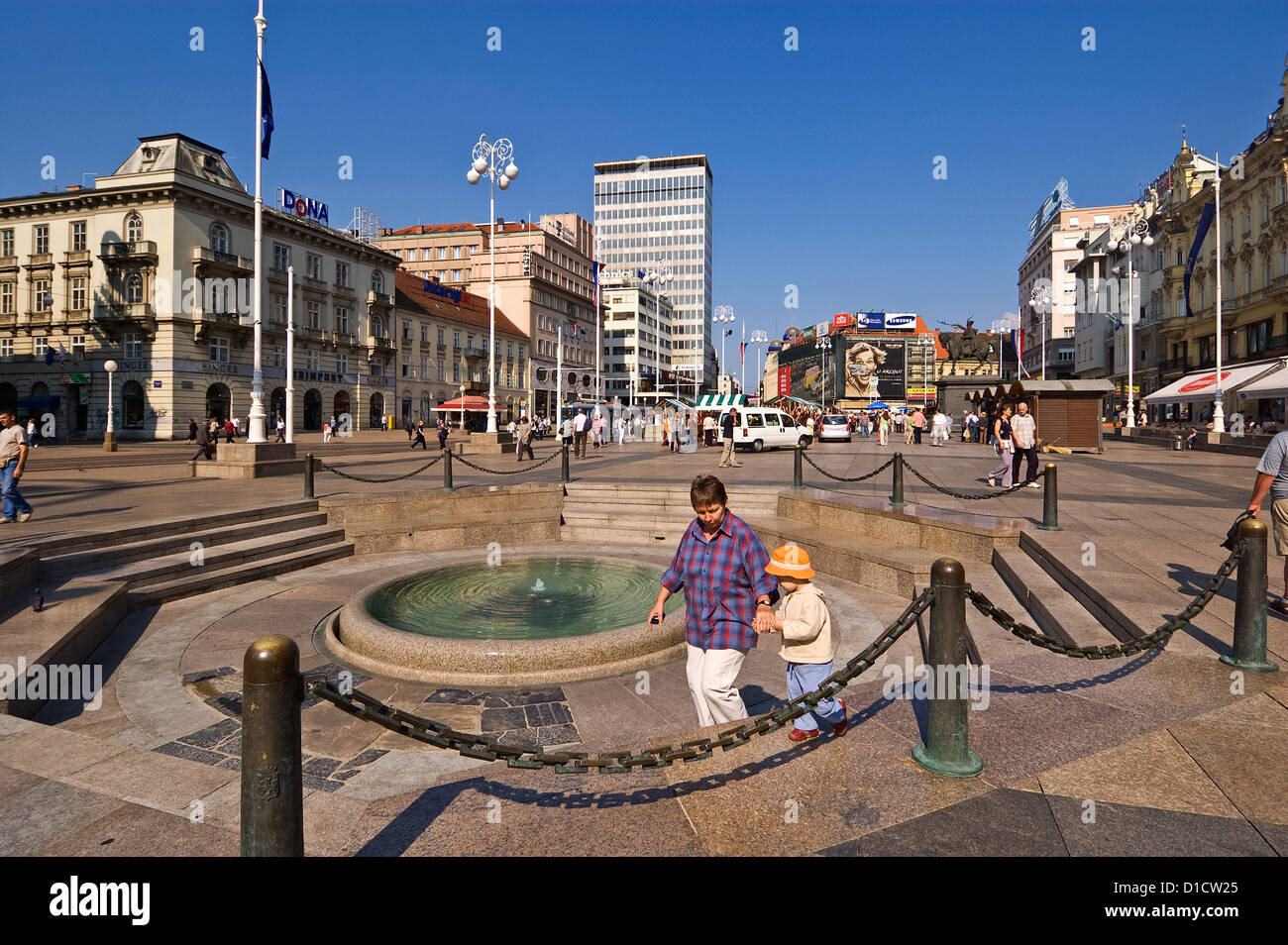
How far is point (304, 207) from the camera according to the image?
152 feet

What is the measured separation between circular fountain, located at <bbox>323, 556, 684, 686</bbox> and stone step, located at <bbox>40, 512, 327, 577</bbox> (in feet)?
10.1

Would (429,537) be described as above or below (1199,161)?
below

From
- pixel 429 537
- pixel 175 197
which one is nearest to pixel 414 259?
pixel 175 197

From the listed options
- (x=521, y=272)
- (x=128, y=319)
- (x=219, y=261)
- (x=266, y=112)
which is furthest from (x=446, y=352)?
(x=266, y=112)

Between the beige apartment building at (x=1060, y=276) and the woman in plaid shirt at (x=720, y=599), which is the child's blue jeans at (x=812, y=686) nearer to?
the woman in plaid shirt at (x=720, y=599)

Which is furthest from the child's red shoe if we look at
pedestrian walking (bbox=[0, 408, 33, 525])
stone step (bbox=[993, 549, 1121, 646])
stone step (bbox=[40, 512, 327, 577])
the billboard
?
the billboard

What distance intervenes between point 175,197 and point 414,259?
43.8 m

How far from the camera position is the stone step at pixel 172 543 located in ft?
25.7

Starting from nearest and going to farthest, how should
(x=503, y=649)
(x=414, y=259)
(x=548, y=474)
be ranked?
1. (x=503, y=649)
2. (x=548, y=474)
3. (x=414, y=259)

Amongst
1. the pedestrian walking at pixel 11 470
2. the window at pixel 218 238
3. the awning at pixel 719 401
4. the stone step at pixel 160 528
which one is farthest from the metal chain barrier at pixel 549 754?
the window at pixel 218 238

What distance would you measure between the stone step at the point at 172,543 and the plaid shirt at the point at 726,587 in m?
7.72

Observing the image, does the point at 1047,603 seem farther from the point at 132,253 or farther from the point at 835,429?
the point at 132,253
